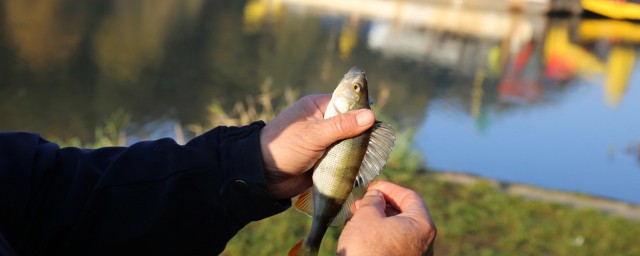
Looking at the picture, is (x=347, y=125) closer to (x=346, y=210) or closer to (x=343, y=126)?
(x=343, y=126)

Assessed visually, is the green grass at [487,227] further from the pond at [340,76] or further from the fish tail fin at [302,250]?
the fish tail fin at [302,250]

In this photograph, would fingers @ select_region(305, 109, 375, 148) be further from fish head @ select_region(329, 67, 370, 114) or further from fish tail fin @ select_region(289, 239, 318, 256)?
fish tail fin @ select_region(289, 239, 318, 256)

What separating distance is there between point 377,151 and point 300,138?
0.26 metres

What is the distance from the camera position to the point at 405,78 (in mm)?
15781

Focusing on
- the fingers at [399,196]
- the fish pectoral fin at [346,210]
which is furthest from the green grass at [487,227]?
the fish pectoral fin at [346,210]

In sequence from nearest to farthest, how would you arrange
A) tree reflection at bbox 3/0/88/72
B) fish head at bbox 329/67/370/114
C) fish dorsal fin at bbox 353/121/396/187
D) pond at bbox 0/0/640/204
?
fish head at bbox 329/67/370/114
fish dorsal fin at bbox 353/121/396/187
pond at bbox 0/0/640/204
tree reflection at bbox 3/0/88/72

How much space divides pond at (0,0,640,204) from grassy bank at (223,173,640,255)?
2.32m

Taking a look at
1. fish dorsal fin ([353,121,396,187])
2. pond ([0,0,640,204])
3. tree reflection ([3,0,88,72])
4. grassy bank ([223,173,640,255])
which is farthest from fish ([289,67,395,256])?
tree reflection ([3,0,88,72])

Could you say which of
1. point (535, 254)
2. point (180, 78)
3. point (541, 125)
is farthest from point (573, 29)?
point (535, 254)

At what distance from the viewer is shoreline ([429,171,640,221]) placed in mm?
7496

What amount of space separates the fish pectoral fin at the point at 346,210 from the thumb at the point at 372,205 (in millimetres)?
28

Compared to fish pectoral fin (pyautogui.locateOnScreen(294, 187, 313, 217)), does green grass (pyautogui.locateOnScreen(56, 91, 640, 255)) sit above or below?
below

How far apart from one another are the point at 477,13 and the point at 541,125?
19.5 metres

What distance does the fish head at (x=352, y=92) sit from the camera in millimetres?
2203
